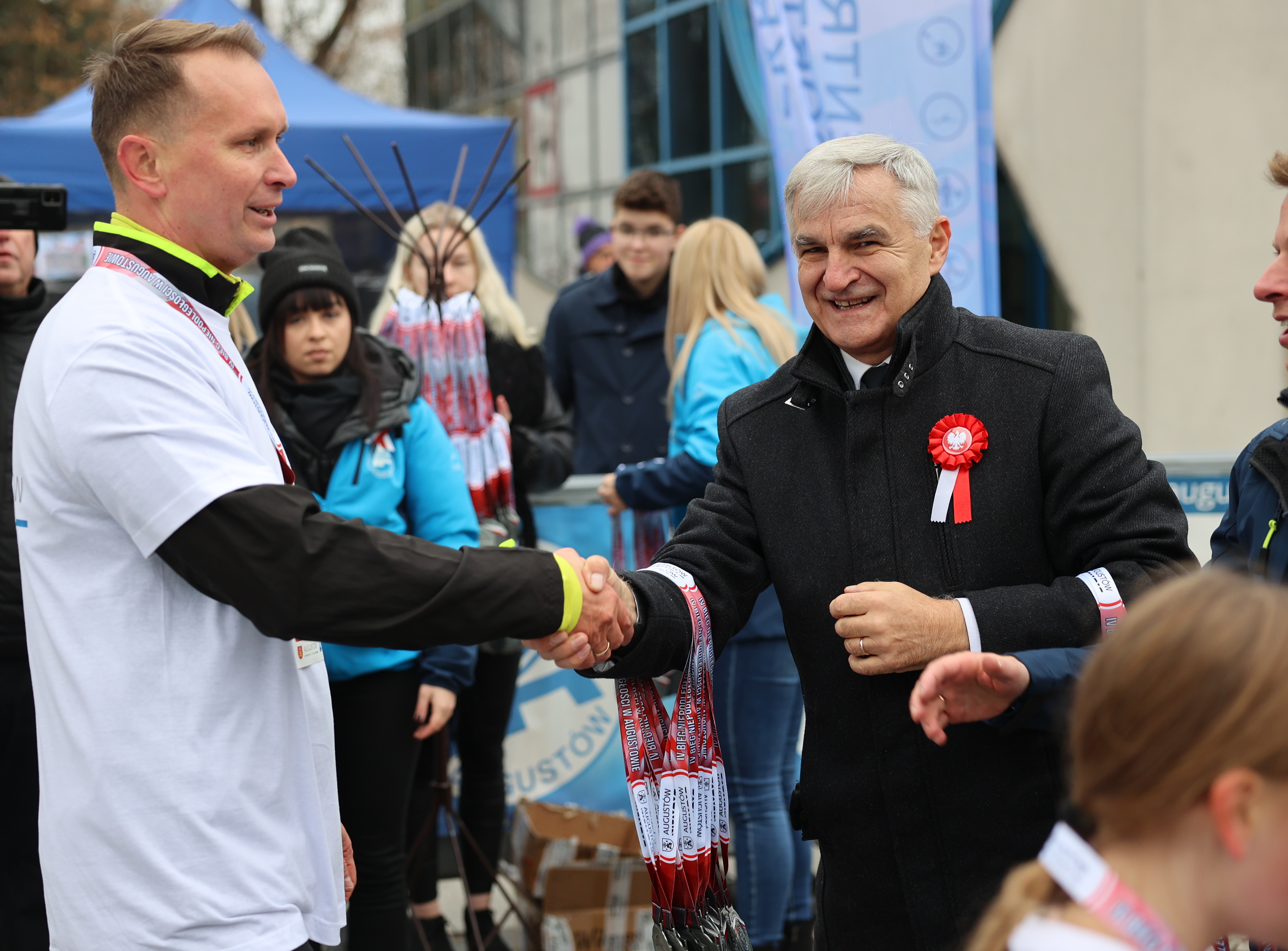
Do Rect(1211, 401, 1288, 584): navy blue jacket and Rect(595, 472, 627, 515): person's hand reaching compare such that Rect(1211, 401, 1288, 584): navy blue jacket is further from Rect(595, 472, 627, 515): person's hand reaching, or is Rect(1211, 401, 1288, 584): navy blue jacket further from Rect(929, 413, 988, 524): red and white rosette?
Rect(595, 472, 627, 515): person's hand reaching

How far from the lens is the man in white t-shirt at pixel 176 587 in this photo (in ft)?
6.04

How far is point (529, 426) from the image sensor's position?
4.72 metres

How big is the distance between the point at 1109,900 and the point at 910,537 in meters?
1.01

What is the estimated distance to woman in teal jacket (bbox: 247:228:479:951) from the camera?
345 cm

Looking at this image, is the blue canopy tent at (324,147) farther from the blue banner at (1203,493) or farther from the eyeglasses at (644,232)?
the blue banner at (1203,493)

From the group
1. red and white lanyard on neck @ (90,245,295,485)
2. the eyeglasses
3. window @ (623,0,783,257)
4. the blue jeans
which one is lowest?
the blue jeans

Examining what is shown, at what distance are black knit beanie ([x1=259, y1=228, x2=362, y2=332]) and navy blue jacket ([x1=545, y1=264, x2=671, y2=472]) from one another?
1.63 m

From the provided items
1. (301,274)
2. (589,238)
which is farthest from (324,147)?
(301,274)

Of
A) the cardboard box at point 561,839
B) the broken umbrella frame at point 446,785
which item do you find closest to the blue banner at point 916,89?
the broken umbrella frame at point 446,785

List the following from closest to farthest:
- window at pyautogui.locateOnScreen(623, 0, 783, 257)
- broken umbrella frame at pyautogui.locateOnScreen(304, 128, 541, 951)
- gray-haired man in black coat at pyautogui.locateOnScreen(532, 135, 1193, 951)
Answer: gray-haired man in black coat at pyautogui.locateOnScreen(532, 135, 1193, 951)
broken umbrella frame at pyautogui.locateOnScreen(304, 128, 541, 951)
window at pyautogui.locateOnScreen(623, 0, 783, 257)

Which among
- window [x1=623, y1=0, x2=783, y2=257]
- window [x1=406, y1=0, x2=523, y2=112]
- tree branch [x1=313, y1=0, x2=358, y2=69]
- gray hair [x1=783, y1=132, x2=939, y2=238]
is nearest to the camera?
gray hair [x1=783, y1=132, x2=939, y2=238]

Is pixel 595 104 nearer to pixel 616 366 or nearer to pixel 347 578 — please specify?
pixel 616 366

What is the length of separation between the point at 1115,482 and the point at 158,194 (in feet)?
5.37

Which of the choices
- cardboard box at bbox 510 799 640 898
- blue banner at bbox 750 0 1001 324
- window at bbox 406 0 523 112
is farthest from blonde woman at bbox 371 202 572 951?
window at bbox 406 0 523 112
